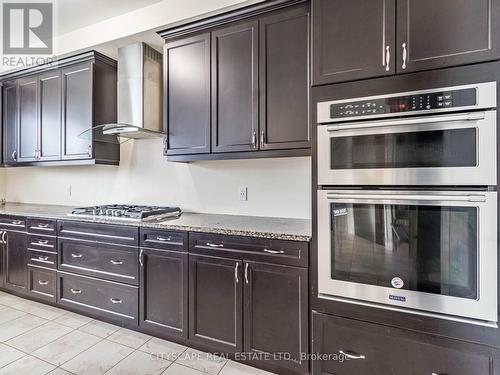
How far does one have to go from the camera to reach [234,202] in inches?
104

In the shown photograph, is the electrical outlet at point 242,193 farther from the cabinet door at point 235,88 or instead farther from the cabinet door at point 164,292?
the cabinet door at point 164,292

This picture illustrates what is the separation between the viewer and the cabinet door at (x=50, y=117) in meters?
3.10

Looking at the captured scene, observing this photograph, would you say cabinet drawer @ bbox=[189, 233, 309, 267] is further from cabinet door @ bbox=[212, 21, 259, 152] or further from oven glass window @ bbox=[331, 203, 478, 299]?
cabinet door @ bbox=[212, 21, 259, 152]

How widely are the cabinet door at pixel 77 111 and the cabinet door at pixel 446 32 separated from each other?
2807 millimetres

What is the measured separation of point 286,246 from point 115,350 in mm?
1526

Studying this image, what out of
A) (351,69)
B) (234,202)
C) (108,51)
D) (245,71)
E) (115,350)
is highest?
(108,51)

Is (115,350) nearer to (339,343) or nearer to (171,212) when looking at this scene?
(171,212)

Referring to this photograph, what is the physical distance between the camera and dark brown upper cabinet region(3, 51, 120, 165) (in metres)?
2.90

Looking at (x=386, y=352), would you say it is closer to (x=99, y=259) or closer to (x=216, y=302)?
(x=216, y=302)

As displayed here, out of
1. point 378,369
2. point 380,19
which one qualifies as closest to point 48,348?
point 378,369

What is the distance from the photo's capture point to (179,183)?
2.90m

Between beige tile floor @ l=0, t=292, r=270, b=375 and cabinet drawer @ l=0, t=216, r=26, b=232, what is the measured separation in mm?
866

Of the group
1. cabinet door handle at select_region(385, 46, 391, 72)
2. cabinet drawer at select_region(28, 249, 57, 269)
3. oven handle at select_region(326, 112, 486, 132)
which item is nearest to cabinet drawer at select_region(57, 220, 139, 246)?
cabinet drawer at select_region(28, 249, 57, 269)

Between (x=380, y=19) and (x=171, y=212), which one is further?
(x=171, y=212)
